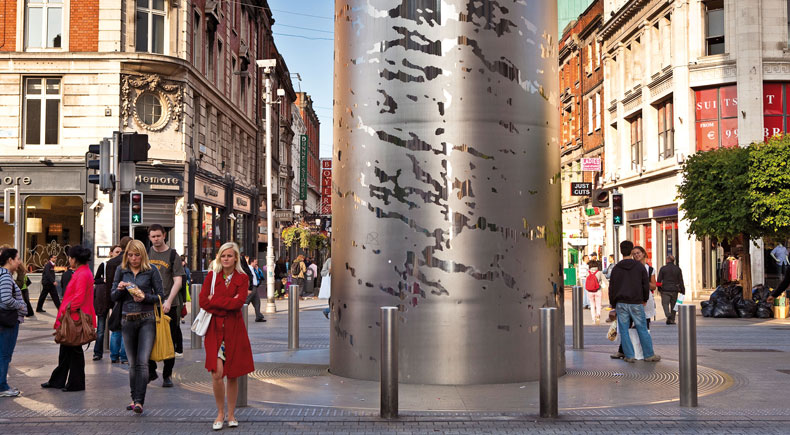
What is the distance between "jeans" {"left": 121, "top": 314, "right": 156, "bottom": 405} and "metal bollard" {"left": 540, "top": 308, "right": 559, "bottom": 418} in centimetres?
364

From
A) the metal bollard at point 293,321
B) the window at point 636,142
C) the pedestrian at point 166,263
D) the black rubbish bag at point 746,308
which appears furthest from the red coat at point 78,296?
the window at point 636,142

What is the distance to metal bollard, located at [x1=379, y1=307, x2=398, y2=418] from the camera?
725 centimetres

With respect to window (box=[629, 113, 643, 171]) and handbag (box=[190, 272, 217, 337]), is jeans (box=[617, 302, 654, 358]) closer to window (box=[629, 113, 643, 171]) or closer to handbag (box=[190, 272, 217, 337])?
handbag (box=[190, 272, 217, 337])

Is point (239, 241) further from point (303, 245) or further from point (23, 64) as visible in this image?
point (23, 64)

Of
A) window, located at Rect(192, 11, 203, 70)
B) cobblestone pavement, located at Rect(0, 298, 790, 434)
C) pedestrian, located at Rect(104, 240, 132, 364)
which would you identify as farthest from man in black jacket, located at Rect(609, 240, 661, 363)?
window, located at Rect(192, 11, 203, 70)

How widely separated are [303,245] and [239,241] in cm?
777

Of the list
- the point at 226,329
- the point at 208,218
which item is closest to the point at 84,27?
the point at 208,218

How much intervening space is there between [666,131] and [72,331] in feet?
95.2

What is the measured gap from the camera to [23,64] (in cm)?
2786

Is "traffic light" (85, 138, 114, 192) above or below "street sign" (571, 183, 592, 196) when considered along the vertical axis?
below

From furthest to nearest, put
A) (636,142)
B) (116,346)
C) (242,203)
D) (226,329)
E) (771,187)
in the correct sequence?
(242,203)
(636,142)
(771,187)
(116,346)
(226,329)

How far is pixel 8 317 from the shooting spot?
8820mm

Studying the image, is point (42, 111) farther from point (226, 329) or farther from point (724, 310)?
point (226, 329)

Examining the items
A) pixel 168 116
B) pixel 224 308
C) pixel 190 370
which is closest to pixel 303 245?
pixel 168 116
